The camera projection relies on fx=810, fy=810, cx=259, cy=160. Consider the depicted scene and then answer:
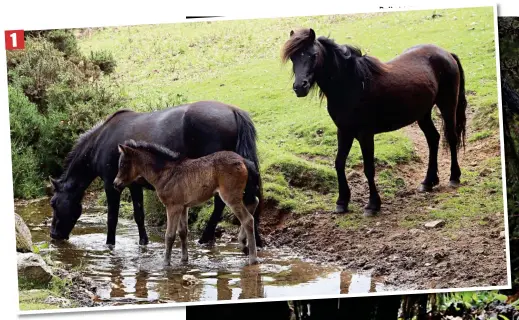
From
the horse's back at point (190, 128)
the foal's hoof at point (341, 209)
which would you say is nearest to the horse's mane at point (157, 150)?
the horse's back at point (190, 128)

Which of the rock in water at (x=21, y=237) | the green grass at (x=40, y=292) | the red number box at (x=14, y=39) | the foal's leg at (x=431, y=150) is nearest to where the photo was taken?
the green grass at (x=40, y=292)

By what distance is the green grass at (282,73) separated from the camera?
9.19 m

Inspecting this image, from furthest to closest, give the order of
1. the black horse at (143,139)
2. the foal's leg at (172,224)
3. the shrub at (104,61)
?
the shrub at (104,61)
the black horse at (143,139)
the foal's leg at (172,224)

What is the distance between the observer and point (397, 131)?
449 inches

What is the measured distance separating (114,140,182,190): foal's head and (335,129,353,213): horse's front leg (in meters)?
2.06

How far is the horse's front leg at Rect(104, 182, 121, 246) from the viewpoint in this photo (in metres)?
10.4

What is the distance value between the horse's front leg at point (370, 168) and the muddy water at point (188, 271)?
4.08 ft

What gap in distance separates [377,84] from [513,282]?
9.63 ft

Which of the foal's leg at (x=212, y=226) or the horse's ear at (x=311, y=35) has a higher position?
the horse's ear at (x=311, y=35)

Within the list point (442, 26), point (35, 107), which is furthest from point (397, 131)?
point (35, 107)

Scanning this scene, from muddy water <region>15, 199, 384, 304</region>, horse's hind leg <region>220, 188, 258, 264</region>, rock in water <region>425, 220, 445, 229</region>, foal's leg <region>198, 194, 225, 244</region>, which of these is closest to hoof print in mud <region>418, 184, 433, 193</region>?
rock in water <region>425, 220, 445, 229</region>

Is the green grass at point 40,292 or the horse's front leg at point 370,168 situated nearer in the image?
the green grass at point 40,292

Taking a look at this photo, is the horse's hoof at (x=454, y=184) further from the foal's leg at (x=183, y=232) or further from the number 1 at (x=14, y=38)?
the number 1 at (x=14, y=38)

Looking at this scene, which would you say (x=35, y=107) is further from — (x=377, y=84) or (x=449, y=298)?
(x=449, y=298)
